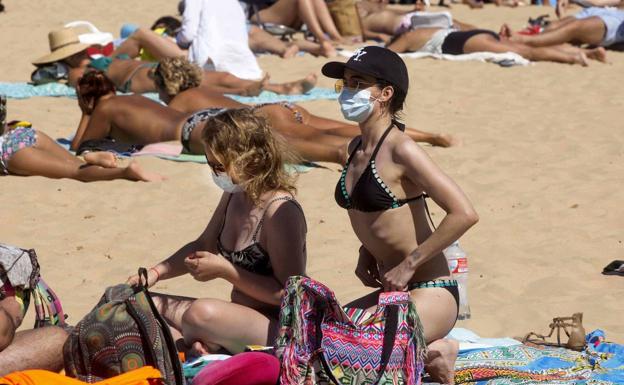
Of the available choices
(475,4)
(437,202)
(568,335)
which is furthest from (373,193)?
(475,4)

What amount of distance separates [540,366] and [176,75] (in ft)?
14.7

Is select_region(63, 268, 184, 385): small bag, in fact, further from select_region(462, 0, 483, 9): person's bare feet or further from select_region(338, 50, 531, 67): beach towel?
select_region(462, 0, 483, 9): person's bare feet

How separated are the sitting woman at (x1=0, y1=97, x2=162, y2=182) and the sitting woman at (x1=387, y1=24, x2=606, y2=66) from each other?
4.91 meters

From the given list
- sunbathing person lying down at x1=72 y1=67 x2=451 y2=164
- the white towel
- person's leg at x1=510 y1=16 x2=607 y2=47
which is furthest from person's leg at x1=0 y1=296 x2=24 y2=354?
person's leg at x1=510 y1=16 x2=607 y2=47

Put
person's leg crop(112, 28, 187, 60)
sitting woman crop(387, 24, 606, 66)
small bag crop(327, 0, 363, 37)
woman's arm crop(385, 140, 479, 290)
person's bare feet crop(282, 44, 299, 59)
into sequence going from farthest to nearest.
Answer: small bag crop(327, 0, 363, 37) → person's bare feet crop(282, 44, 299, 59) → sitting woman crop(387, 24, 606, 66) → person's leg crop(112, 28, 187, 60) → woman's arm crop(385, 140, 479, 290)

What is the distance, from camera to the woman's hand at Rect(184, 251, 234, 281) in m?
3.84

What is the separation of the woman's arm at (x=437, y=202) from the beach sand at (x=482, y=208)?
3.48 feet

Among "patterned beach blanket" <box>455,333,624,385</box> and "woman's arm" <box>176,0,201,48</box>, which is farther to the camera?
"woman's arm" <box>176,0,201,48</box>

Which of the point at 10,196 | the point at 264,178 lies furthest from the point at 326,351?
the point at 10,196

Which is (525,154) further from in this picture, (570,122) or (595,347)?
(595,347)

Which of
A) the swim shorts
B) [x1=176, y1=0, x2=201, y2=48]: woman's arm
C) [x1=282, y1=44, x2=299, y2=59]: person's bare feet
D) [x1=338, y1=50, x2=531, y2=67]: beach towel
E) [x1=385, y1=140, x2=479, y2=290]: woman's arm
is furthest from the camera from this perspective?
the swim shorts

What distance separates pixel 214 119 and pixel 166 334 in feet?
2.84

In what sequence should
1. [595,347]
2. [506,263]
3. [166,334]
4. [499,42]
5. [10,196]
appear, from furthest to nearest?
[499,42] → [10,196] → [506,263] → [595,347] → [166,334]

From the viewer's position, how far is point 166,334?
355cm
